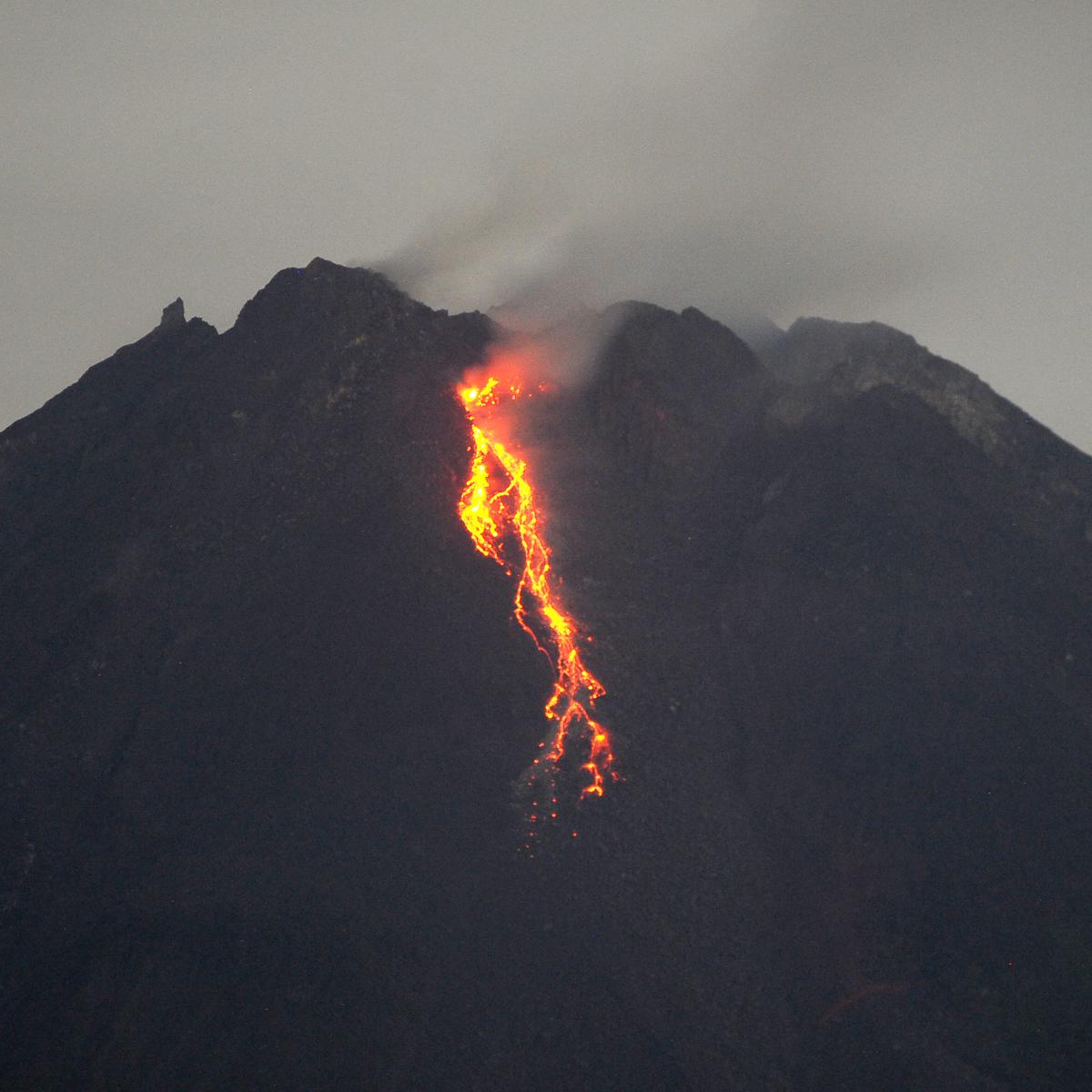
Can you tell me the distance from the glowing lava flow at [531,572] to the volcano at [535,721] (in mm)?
645

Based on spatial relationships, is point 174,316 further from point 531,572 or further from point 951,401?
point 951,401

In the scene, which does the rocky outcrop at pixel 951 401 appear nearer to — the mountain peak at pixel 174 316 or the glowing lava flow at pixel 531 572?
the glowing lava flow at pixel 531 572

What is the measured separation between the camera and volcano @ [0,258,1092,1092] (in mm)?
56031

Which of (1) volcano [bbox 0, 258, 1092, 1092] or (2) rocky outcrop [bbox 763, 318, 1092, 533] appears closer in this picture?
(1) volcano [bbox 0, 258, 1092, 1092]

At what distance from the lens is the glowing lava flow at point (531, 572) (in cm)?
6569

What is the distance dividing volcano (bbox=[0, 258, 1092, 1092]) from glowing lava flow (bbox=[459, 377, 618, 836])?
0.64 meters

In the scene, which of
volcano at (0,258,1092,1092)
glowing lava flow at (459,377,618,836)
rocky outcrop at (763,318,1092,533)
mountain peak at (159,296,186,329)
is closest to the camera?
volcano at (0,258,1092,1092)

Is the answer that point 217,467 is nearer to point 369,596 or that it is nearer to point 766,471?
point 369,596

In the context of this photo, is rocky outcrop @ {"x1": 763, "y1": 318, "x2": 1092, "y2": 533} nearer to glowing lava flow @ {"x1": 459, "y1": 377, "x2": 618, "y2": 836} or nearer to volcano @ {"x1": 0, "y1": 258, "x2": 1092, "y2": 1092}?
volcano @ {"x1": 0, "y1": 258, "x2": 1092, "y2": 1092}

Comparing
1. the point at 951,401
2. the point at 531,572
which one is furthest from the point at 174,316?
the point at 951,401

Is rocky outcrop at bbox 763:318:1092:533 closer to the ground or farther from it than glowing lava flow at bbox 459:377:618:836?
farther from it

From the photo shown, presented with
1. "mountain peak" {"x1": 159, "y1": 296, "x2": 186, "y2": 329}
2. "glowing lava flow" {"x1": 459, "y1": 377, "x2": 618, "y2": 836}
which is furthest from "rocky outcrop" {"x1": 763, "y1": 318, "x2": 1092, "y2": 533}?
"mountain peak" {"x1": 159, "y1": 296, "x2": 186, "y2": 329}

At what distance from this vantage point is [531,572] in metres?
72.6

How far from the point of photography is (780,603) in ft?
237
